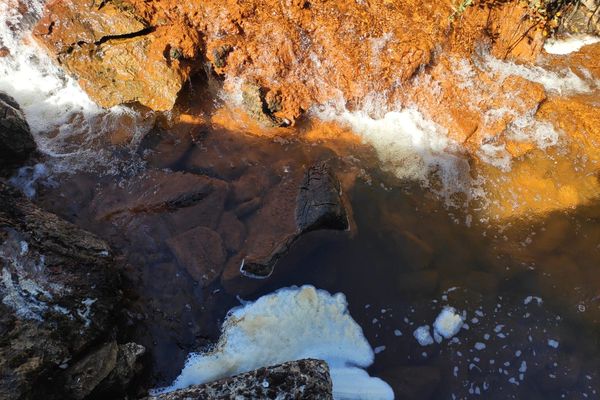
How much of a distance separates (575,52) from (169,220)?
5287mm

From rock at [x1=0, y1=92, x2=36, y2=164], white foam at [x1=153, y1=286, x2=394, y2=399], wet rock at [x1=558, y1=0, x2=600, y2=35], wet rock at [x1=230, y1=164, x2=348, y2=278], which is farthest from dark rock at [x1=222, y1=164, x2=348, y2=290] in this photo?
wet rock at [x1=558, y1=0, x2=600, y2=35]

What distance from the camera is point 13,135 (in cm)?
447

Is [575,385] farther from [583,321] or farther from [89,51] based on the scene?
[89,51]

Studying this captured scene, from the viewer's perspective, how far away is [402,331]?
3.94 metres

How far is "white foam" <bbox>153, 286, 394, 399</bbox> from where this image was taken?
11.7ft

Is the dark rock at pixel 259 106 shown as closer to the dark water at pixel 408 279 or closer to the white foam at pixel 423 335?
the dark water at pixel 408 279

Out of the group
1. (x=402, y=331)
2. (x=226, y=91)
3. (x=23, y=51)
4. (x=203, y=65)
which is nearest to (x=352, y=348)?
(x=402, y=331)

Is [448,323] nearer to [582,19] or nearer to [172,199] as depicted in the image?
[172,199]

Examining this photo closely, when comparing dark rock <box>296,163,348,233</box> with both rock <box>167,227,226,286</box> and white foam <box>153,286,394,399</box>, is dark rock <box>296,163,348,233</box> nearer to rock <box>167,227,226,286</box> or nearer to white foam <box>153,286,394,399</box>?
white foam <box>153,286,394,399</box>

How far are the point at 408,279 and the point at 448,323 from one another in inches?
19.9

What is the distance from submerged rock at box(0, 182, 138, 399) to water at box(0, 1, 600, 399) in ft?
1.68

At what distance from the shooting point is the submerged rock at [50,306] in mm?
2791

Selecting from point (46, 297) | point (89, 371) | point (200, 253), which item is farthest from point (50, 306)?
point (200, 253)

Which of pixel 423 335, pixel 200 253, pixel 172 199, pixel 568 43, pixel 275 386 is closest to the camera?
pixel 275 386
